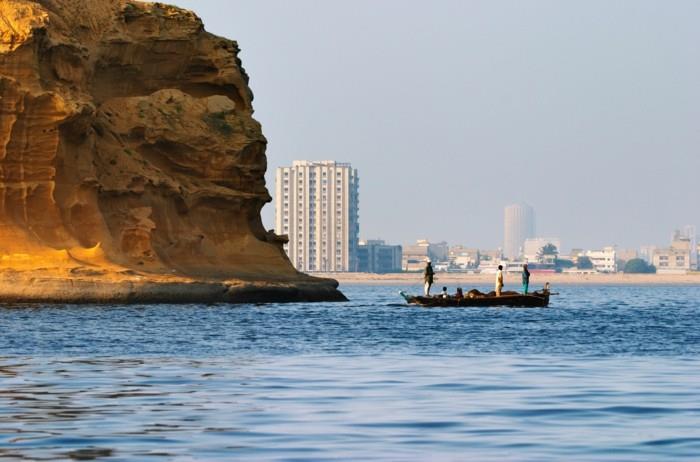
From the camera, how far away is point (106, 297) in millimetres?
68188

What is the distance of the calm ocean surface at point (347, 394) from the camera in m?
18.8

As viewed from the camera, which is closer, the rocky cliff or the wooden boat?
the wooden boat

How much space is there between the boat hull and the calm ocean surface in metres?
19.1

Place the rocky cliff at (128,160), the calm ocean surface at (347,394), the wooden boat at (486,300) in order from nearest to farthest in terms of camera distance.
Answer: the calm ocean surface at (347,394) → the wooden boat at (486,300) → the rocky cliff at (128,160)

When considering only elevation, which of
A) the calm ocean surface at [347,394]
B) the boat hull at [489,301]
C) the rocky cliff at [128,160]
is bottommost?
the calm ocean surface at [347,394]

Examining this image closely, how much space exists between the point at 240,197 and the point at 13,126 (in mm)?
14347

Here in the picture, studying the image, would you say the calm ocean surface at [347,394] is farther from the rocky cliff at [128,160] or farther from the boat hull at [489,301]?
the rocky cliff at [128,160]

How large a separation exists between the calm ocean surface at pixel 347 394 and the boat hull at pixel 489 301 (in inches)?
752

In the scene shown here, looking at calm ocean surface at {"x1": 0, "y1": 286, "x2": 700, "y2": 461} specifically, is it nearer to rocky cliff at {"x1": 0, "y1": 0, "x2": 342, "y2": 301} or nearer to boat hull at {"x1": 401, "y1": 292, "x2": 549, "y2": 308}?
boat hull at {"x1": 401, "y1": 292, "x2": 549, "y2": 308}

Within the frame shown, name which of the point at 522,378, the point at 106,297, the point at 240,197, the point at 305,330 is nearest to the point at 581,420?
the point at 522,378

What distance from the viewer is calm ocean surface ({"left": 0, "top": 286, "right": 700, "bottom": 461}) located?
18.8 m

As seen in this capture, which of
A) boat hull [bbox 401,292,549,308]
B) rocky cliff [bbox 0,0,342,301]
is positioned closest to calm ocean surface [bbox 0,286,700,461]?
boat hull [bbox 401,292,549,308]

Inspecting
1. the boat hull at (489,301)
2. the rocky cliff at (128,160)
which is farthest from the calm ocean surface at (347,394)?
the rocky cliff at (128,160)

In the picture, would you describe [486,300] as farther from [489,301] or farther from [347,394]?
[347,394]
